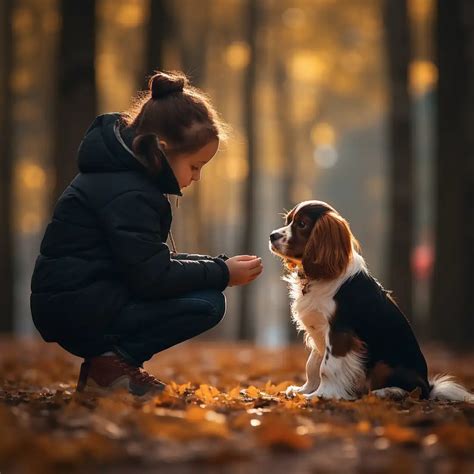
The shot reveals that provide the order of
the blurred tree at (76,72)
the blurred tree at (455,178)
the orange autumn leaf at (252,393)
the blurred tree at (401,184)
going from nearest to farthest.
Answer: the orange autumn leaf at (252,393)
the blurred tree at (76,72)
the blurred tree at (455,178)
the blurred tree at (401,184)

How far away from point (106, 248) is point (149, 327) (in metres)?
0.50

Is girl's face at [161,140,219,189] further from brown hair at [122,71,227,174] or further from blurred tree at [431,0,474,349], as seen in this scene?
blurred tree at [431,0,474,349]

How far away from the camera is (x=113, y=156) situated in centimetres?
499

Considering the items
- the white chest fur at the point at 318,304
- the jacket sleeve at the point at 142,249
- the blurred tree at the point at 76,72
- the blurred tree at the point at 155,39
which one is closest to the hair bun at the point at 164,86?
the jacket sleeve at the point at 142,249

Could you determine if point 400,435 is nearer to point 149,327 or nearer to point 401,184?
point 149,327

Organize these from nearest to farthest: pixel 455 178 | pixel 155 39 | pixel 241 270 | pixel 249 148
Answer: pixel 241 270
pixel 455 178
pixel 155 39
pixel 249 148

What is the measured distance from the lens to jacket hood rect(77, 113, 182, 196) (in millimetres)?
4977

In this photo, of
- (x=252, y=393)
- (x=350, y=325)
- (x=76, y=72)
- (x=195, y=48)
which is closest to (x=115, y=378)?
(x=252, y=393)

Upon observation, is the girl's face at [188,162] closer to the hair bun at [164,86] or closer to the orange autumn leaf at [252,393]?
the hair bun at [164,86]

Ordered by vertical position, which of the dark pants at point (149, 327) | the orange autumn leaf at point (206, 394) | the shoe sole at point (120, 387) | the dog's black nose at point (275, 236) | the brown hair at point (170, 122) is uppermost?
the brown hair at point (170, 122)

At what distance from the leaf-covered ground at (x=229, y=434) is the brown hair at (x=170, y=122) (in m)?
1.34

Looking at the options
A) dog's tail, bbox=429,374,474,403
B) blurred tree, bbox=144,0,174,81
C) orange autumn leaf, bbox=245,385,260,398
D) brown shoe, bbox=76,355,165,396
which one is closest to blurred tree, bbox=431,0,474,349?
blurred tree, bbox=144,0,174,81

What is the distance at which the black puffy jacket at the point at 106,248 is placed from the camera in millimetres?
4820

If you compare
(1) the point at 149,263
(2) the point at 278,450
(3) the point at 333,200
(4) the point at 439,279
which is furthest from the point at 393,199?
(3) the point at 333,200
